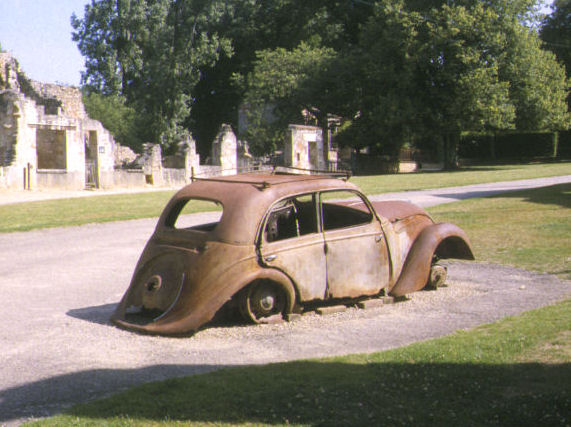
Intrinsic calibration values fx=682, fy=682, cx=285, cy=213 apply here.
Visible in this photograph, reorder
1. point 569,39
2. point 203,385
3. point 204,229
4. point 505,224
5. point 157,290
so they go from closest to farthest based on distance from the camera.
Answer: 1. point 203,385
2. point 157,290
3. point 204,229
4. point 505,224
5. point 569,39

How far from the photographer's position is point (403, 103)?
142 ft

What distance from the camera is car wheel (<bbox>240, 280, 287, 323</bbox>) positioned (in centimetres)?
688

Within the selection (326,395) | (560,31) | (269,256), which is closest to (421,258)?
(269,256)

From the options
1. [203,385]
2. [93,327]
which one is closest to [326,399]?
[203,385]

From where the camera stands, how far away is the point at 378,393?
15.5 ft

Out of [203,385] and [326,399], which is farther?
[203,385]

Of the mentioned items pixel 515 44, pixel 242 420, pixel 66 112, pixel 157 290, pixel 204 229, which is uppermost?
pixel 515 44

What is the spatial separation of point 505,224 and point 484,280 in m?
6.09

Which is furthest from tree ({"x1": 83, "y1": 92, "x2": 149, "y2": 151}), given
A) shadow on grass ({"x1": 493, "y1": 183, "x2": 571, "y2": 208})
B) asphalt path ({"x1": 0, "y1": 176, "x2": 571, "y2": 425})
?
asphalt path ({"x1": 0, "y1": 176, "x2": 571, "y2": 425})

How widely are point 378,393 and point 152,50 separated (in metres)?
53.4

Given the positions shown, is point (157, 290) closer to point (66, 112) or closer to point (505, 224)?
point (505, 224)

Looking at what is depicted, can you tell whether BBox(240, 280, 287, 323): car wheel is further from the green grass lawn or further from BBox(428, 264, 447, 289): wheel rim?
the green grass lawn

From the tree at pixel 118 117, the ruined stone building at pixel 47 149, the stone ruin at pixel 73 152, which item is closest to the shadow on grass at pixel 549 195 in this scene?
the stone ruin at pixel 73 152

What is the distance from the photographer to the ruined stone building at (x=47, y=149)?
29.1 metres
